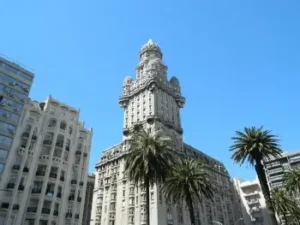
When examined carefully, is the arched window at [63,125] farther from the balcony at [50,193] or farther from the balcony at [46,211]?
the balcony at [46,211]

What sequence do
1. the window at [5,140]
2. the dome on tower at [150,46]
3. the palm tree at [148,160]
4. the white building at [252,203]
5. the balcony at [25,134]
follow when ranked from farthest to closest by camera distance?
the dome on tower at [150,46] < the white building at [252,203] < the balcony at [25,134] < the window at [5,140] < the palm tree at [148,160]

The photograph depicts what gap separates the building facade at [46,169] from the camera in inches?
1923

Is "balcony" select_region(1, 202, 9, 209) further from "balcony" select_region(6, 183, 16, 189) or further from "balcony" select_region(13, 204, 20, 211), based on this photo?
"balcony" select_region(6, 183, 16, 189)

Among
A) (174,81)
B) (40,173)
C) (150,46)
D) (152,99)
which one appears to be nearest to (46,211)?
(40,173)

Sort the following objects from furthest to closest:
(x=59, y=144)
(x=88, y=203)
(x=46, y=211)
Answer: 1. (x=88, y=203)
2. (x=59, y=144)
3. (x=46, y=211)

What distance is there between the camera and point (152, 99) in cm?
10500

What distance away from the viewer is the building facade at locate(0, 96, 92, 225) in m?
48.8

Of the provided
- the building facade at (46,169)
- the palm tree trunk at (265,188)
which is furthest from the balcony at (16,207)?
the palm tree trunk at (265,188)

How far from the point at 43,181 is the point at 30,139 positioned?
8568 millimetres

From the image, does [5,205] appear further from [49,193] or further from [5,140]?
[5,140]

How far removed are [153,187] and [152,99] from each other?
35.4 m

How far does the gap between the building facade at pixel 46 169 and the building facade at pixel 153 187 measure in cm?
2734

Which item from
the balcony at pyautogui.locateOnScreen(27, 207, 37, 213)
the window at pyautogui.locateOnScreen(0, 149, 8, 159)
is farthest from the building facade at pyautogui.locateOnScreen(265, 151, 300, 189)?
the window at pyautogui.locateOnScreen(0, 149, 8, 159)

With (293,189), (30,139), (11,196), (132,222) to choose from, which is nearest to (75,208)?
(11,196)
